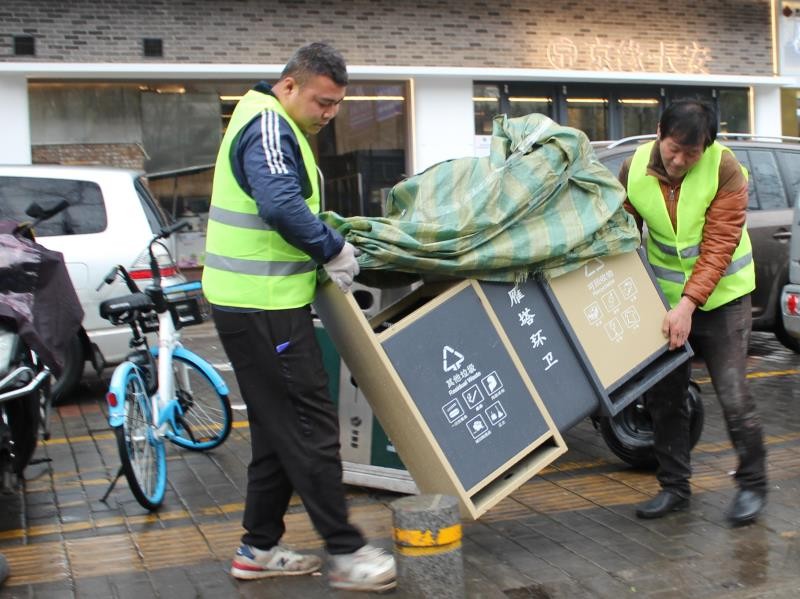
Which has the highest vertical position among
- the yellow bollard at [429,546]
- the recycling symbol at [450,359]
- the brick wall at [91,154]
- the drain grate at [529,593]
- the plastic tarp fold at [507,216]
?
the brick wall at [91,154]

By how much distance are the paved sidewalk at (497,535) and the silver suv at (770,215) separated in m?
2.81

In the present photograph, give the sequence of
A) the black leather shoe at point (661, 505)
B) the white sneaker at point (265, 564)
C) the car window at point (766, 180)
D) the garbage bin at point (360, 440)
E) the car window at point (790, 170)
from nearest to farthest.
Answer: the white sneaker at point (265, 564), the black leather shoe at point (661, 505), the garbage bin at point (360, 440), the car window at point (766, 180), the car window at point (790, 170)

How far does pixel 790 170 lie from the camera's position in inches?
363

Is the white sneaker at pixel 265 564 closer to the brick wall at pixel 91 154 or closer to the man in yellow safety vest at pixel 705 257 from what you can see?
the man in yellow safety vest at pixel 705 257

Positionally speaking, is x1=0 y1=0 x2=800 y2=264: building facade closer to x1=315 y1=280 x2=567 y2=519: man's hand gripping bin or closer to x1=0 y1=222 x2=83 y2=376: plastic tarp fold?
x1=0 y1=222 x2=83 y2=376: plastic tarp fold

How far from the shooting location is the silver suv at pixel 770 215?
8898mm

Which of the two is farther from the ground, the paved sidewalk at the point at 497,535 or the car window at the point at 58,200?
the car window at the point at 58,200

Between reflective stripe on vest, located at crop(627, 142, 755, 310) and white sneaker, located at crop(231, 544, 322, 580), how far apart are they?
2078 millimetres

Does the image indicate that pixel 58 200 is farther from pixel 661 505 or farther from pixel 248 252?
pixel 661 505

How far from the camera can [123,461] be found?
4.98m

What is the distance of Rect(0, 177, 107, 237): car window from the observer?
8062 mm

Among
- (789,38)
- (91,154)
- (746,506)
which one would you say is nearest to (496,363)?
(746,506)

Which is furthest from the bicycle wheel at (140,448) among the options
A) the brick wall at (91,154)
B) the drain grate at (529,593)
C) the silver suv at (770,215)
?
the brick wall at (91,154)

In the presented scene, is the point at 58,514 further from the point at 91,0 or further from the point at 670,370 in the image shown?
the point at 91,0
